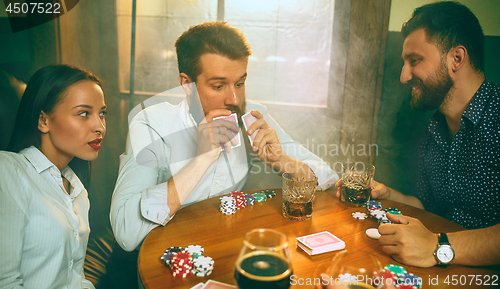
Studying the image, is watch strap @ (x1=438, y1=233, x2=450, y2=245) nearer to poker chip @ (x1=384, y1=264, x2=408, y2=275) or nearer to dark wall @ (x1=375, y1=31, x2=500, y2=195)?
poker chip @ (x1=384, y1=264, x2=408, y2=275)

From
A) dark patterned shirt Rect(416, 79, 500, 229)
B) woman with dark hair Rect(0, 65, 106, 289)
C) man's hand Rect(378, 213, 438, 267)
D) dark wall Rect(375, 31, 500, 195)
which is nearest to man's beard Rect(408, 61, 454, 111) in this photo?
dark patterned shirt Rect(416, 79, 500, 229)

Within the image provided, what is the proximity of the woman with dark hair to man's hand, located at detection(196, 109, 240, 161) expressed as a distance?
49cm

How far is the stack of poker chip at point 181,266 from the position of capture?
0.88 metres

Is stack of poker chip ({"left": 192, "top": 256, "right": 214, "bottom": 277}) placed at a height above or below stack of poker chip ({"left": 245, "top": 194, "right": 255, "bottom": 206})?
above

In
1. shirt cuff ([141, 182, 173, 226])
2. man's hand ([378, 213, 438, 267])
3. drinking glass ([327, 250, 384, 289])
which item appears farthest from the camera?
shirt cuff ([141, 182, 173, 226])

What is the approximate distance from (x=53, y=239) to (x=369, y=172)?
143 cm

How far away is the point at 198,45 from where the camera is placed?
5.86 feet

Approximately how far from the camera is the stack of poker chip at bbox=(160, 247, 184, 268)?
3.04 ft

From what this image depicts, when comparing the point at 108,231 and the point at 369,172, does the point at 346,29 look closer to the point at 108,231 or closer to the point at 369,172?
the point at 369,172

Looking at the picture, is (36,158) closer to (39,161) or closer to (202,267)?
(39,161)

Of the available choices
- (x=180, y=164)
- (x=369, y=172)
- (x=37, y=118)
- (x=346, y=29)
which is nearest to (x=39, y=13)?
(x=37, y=118)

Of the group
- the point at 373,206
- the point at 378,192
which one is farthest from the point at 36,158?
the point at 378,192

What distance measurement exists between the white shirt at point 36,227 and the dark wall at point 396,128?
2.29m

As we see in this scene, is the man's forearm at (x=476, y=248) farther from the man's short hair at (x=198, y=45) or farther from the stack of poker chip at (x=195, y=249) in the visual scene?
the man's short hair at (x=198, y=45)
